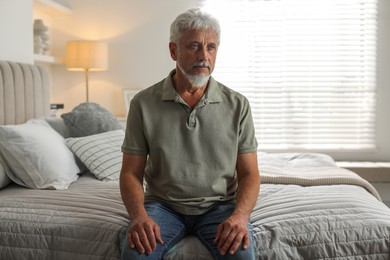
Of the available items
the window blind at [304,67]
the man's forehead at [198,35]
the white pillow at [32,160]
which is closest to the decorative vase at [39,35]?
the window blind at [304,67]

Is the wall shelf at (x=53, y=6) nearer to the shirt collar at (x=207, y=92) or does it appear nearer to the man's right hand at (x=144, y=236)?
the shirt collar at (x=207, y=92)

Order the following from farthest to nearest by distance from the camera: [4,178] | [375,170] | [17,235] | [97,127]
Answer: [375,170] < [97,127] < [4,178] < [17,235]

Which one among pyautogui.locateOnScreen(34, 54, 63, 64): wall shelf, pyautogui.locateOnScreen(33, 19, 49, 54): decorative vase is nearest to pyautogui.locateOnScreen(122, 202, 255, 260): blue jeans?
pyautogui.locateOnScreen(34, 54, 63, 64): wall shelf

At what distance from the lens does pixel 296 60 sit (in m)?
4.90

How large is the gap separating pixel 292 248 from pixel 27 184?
1.45 metres

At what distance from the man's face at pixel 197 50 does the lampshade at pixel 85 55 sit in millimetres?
2847

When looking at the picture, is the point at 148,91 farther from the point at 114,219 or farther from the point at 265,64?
the point at 265,64

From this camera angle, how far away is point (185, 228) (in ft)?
6.45

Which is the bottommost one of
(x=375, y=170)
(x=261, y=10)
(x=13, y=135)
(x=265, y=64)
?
(x=375, y=170)

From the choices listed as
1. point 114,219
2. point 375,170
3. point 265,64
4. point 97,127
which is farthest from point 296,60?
point 114,219

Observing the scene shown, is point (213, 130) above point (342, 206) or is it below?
above

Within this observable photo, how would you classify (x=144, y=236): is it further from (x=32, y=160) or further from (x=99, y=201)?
(x=32, y=160)

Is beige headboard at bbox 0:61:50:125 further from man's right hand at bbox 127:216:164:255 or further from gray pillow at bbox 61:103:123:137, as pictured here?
man's right hand at bbox 127:216:164:255

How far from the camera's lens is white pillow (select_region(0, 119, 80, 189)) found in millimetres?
2693
